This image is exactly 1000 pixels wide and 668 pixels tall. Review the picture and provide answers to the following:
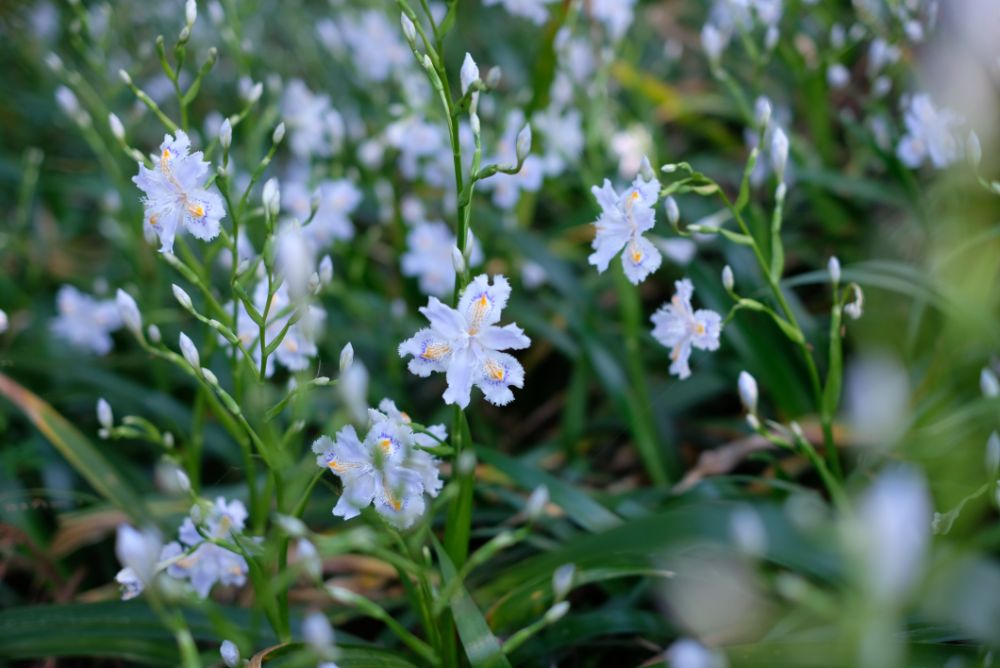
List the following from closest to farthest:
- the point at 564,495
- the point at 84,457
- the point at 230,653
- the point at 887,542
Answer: the point at 887,542 < the point at 230,653 < the point at 564,495 < the point at 84,457

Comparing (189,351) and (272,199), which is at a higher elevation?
(272,199)

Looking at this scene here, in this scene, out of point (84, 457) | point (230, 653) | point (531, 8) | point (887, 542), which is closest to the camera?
point (887, 542)

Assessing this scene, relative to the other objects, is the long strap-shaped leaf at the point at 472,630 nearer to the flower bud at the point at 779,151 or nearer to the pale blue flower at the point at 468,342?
the pale blue flower at the point at 468,342

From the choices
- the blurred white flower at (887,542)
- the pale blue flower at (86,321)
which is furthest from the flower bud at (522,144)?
the pale blue flower at (86,321)

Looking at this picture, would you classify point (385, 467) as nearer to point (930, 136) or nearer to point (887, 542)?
point (887, 542)

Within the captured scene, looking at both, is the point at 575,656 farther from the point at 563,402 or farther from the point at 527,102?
the point at 527,102

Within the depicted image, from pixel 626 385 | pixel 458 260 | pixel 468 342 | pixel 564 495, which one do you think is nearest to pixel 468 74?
Result: pixel 458 260

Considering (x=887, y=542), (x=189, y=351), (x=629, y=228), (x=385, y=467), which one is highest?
(x=629, y=228)
